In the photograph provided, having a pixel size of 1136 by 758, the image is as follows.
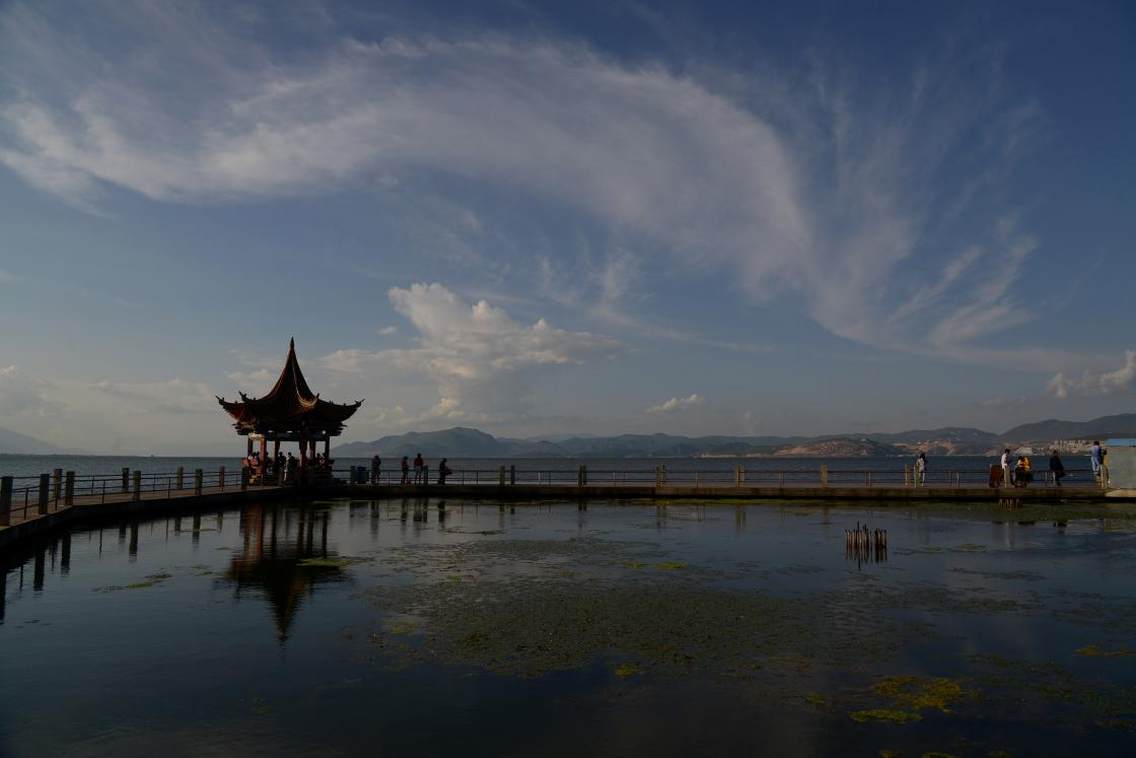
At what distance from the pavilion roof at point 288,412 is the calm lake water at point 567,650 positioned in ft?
73.6

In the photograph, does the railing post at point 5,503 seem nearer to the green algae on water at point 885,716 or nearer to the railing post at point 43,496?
the railing post at point 43,496

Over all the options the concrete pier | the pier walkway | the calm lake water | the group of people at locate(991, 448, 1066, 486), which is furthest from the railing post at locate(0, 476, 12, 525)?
the group of people at locate(991, 448, 1066, 486)

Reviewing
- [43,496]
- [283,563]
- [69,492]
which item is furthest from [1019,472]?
[69,492]

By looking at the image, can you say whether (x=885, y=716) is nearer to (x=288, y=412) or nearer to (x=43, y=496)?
(x=43, y=496)

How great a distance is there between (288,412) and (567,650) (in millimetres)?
38300

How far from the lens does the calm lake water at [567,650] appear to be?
8.54 m

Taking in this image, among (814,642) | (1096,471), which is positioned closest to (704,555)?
(814,642)

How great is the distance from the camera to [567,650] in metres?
12.0

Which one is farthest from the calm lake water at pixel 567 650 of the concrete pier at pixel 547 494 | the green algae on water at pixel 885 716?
the concrete pier at pixel 547 494

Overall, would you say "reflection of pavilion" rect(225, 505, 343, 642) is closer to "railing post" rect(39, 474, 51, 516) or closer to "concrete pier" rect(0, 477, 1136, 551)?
"concrete pier" rect(0, 477, 1136, 551)

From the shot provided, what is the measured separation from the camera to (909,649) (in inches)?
467

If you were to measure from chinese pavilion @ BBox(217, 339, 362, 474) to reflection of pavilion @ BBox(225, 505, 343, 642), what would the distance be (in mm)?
14746

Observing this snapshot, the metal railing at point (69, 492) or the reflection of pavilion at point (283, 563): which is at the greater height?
the metal railing at point (69, 492)

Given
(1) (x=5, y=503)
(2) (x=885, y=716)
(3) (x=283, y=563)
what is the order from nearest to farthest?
(2) (x=885, y=716)
(3) (x=283, y=563)
(1) (x=5, y=503)
